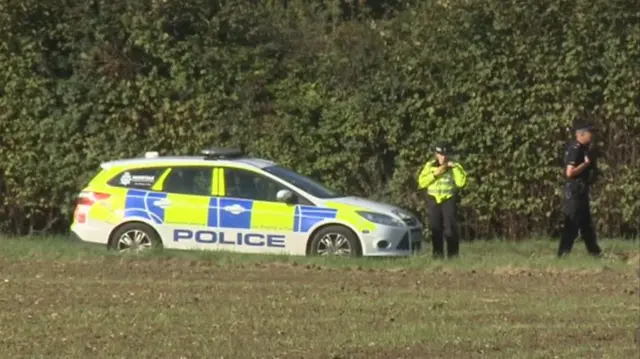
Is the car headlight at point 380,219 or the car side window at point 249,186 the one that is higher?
the car side window at point 249,186

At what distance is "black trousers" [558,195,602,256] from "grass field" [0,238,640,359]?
0.23 metres

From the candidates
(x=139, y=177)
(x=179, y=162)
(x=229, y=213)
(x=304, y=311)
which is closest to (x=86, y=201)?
(x=139, y=177)

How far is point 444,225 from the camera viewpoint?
746 inches

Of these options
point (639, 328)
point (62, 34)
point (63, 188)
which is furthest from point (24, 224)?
point (639, 328)

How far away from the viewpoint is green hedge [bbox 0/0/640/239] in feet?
70.4

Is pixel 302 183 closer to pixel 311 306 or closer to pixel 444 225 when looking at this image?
pixel 444 225

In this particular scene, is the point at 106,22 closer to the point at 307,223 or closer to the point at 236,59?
the point at 236,59

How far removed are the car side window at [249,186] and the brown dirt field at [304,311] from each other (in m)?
1.69

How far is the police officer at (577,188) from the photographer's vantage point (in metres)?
18.3

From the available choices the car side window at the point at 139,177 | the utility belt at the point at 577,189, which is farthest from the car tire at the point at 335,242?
the utility belt at the point at 577,189

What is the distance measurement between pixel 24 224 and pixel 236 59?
436 centimetres

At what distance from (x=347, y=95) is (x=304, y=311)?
9268 millimetres

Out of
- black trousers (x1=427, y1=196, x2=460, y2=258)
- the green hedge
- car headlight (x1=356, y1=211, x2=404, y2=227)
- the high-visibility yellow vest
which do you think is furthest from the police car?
the green hedge

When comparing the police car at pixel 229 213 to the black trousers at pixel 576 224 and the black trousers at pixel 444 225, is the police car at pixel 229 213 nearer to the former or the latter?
the black trousers at pixel 444 225
